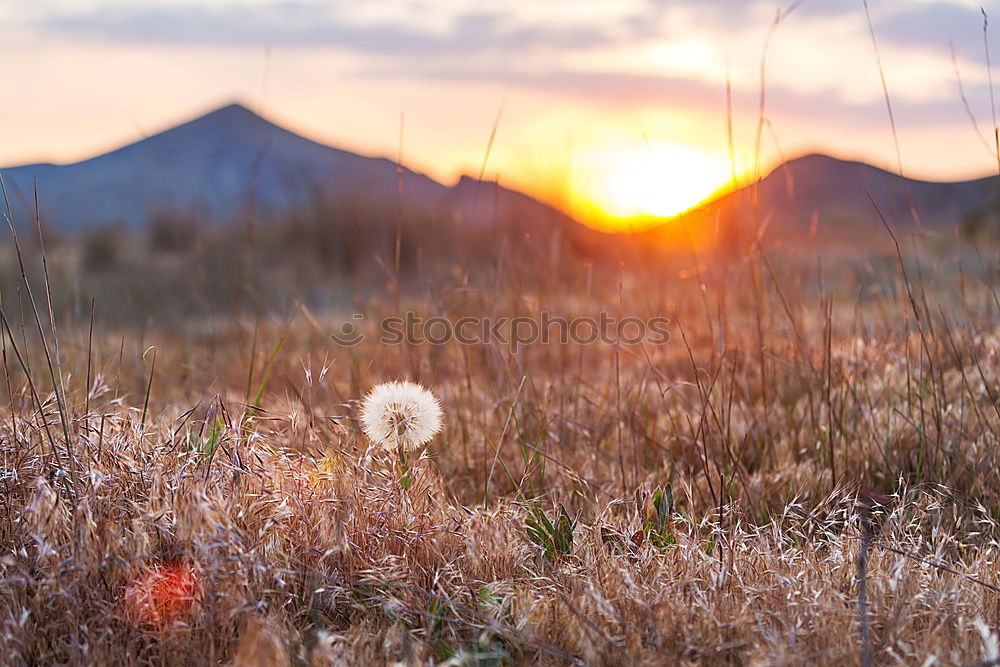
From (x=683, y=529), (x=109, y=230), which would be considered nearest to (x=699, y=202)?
(x=683, y=529)

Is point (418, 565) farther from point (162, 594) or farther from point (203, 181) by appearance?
point (203, 181)

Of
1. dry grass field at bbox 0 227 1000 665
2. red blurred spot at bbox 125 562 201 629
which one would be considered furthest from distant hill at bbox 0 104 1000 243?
red blurred spot at bbox 125 562 201 629

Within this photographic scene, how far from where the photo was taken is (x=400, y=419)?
176 centimetres

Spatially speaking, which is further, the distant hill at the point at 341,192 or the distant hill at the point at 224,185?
the distant hill at the point at 224,185

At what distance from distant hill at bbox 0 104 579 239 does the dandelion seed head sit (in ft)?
3.65

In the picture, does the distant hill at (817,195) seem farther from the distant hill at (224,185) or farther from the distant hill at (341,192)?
the distant hill at (224,185)

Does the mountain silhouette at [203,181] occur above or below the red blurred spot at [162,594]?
above

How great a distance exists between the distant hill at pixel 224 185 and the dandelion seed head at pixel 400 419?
1.11 m

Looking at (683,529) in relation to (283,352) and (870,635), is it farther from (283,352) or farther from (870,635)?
(283,352)

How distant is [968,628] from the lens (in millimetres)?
1362

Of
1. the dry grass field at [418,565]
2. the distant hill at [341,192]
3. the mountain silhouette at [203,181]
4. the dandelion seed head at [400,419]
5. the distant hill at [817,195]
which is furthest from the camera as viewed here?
the mountain silhouette at [203,181]

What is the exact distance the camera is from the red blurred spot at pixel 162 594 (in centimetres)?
134

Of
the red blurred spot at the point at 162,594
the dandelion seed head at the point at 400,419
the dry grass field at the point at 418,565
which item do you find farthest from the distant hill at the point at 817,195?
the red blurred spot at the point at 162,594

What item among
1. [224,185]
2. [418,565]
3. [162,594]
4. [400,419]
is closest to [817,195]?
[400,419]
